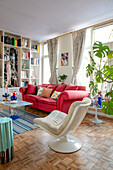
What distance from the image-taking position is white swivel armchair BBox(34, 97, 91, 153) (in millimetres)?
1864

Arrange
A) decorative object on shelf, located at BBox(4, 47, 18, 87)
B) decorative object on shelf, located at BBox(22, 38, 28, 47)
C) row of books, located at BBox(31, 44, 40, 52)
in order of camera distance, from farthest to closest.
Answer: row of books, located at BBox(31, 44, 40, 52) → decorative object on shelf, located at BBox(22, 38, 28, 47) → decorative object on shelf, located at BBox(4, 47, 18, 87)

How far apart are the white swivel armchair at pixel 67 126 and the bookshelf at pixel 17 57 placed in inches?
144

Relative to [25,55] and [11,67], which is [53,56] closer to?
[25,55]

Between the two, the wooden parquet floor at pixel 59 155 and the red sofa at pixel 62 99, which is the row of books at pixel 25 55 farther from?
the wooden parquet floor at pixel 59 155

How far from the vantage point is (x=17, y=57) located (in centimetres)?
579

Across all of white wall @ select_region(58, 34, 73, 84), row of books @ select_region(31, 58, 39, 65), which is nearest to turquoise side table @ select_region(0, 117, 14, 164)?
white wall @ select_region(58, 34, 73, 84)

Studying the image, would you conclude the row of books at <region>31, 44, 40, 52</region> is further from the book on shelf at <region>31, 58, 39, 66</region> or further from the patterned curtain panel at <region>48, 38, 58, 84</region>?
the patterned curtain panel at <region>48, 38, 58, 84</region>

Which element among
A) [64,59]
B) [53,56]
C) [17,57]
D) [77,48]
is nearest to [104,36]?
[77,48]

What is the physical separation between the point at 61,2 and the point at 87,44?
1.94 metres

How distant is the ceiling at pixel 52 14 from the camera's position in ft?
10.1

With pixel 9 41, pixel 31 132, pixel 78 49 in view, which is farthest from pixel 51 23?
pixel 31 132

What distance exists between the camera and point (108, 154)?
76.4 inches

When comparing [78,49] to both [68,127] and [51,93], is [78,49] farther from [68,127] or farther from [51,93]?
[68,127]

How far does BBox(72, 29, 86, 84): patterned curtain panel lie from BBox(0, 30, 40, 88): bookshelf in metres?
2.24
